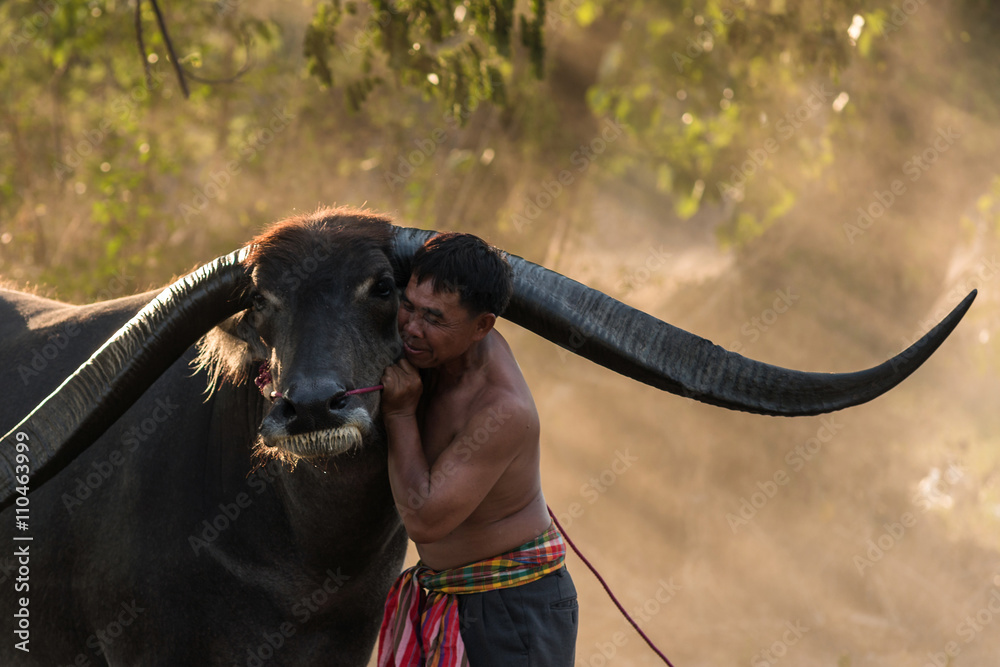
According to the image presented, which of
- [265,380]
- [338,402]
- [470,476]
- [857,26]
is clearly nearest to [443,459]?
[470,476]

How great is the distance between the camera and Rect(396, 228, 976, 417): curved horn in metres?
2.09

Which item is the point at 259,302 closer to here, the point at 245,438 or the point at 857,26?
the point at 245,438

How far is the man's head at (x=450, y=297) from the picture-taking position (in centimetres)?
215

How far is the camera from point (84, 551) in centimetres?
267

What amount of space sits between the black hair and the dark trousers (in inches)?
29.3

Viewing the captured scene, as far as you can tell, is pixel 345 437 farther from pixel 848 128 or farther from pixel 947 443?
pixel 947 443

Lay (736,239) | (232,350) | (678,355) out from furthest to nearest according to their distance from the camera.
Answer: (736,239)
(232,350)
(678,355)

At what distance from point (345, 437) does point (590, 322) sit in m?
0.71

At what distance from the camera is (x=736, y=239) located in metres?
9.55

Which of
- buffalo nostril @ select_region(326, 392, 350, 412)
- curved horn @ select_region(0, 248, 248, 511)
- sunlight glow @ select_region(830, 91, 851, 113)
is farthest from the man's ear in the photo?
sunlight glow @ select_region(830, 91, 851, 113)

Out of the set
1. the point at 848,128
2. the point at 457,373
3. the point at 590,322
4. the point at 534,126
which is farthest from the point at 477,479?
the point at 848,128

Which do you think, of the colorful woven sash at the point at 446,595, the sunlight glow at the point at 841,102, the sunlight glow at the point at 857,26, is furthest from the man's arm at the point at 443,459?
the sunlight glow at the point at 841,102

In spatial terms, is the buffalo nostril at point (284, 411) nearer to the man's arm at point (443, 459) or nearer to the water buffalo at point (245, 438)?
the water buffalo at point (245, 438)

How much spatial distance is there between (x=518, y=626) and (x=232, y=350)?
111 cm
